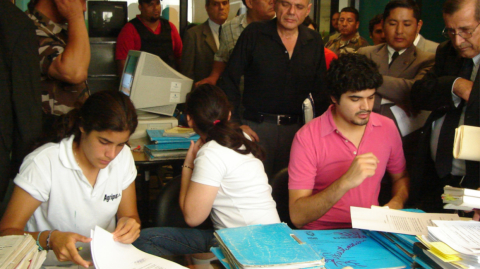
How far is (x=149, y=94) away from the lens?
2939 millimetres

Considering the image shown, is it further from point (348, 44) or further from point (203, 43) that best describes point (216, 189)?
point (348, 44)

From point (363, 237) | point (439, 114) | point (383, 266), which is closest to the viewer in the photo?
point (383, 266)

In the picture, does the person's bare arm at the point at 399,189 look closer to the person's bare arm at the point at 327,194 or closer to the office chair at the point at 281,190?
the person's bare arm at the point at 327,194

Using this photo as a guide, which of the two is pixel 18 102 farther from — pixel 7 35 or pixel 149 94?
pixel 149 94

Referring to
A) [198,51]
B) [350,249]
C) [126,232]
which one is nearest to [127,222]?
[126,232]

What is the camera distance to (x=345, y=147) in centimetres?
Answer: 197

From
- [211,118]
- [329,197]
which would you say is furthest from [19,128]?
[329,197]

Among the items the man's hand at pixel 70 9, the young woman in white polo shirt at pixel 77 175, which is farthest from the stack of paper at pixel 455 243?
the man's hand at pixel 70 9

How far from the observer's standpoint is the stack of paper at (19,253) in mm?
929

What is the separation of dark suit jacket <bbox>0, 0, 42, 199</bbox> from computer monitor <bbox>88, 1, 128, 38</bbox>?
127 inches

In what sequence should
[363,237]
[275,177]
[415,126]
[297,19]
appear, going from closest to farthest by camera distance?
[363,237], [275,177], [415,126], [297,19]

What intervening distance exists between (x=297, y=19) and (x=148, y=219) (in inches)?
67.6

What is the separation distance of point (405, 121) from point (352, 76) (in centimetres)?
65

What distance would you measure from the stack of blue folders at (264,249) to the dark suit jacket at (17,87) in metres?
1.04
